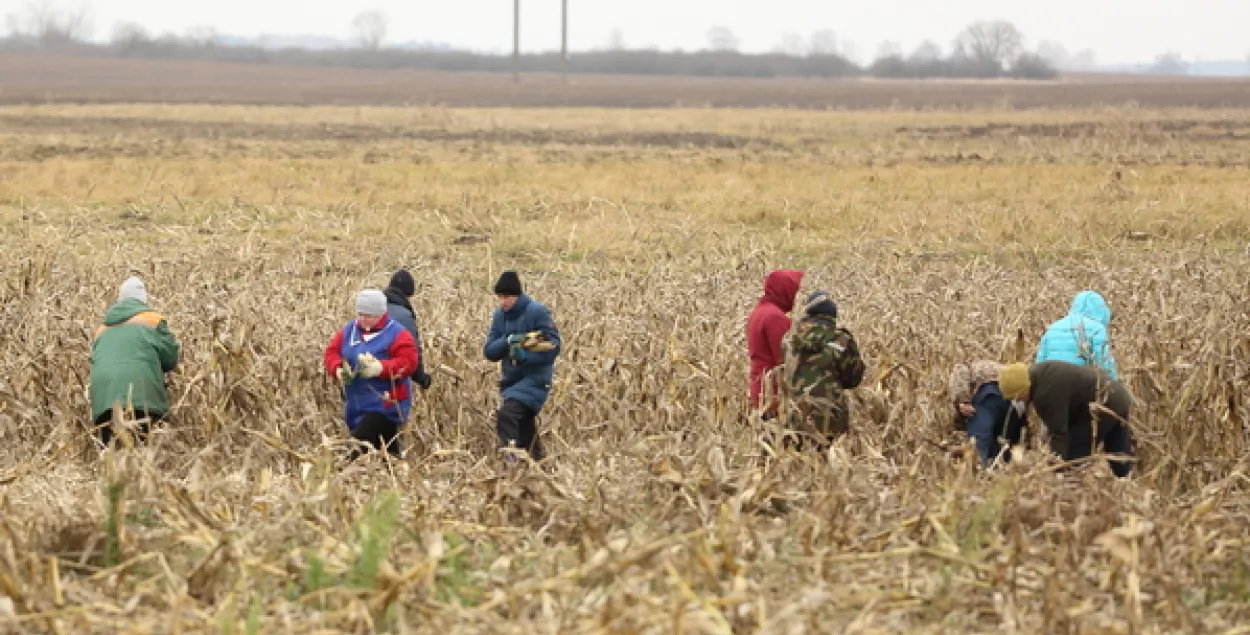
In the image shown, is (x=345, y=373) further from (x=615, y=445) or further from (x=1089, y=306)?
(x=1089, y=306)

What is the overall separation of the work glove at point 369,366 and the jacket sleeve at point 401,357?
0.05 metres

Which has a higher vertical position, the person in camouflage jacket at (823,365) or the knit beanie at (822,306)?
the knit beanie at (822,306)

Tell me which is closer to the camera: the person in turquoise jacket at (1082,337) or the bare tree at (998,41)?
the person in turquoise jacket at (1082,337)

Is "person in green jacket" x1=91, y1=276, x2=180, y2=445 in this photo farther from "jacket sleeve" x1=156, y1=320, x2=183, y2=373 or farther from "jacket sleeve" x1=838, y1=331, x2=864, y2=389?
"jacket sleeve" x1=838, y1=331, x2=864, y2=389

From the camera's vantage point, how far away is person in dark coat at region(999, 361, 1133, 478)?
7641mm

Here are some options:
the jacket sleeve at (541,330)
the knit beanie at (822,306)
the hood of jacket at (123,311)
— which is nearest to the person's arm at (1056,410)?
the knit beanie at (822,306)

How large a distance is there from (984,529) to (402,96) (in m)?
54.1

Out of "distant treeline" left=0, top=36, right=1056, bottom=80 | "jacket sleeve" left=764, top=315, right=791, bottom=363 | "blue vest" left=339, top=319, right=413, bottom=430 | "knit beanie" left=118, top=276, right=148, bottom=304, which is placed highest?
"knit beanie" left=118, top=276, right=148, bottom=304

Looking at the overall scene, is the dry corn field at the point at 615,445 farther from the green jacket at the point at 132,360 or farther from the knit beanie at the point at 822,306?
the knit beanie at the point at 822,306

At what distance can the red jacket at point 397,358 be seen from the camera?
329 inches

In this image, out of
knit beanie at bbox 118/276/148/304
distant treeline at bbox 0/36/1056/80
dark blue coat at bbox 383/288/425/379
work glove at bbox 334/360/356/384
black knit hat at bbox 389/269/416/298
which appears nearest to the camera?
work glove at bbox 334/360/356/384

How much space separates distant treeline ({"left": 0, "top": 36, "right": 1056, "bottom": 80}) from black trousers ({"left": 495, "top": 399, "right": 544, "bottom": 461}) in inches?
3801

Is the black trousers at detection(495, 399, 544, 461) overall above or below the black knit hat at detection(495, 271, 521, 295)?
below

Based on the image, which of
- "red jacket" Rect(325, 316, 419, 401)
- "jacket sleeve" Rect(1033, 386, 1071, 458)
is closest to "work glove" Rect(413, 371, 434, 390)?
"red jacket" Rect(325, 316, 419, 401)
